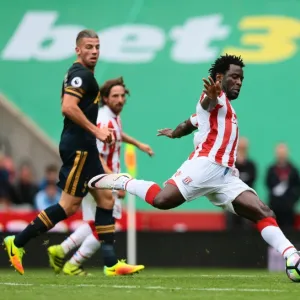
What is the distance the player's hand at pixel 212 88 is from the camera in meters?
8.88

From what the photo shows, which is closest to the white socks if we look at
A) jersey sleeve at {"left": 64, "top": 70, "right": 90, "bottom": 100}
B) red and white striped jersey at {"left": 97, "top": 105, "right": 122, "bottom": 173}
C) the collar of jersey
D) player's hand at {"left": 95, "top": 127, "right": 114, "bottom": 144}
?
player's hand at {"left": 95, "top": 127, "right": 114, "bottom": 144}

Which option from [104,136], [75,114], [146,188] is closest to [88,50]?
[75,114]

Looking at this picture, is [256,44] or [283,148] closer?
[283,148]

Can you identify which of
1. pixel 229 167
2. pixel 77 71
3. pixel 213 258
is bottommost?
pixel 213 258

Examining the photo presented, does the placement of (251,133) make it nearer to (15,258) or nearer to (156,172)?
(156,172)

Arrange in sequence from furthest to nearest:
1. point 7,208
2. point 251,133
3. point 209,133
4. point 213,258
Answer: point 251,133 → point 7,208 → point 213,258 → point 209,133

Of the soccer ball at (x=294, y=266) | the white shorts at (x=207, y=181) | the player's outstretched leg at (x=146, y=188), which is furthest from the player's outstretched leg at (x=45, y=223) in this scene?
the soccer ball at (x=294, y=266)

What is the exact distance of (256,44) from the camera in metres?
20.0

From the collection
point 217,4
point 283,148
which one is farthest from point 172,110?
point 283,148

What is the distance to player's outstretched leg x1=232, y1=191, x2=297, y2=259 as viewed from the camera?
912 cm

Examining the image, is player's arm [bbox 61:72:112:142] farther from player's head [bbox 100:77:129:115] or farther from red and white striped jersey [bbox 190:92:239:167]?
player's head [bbox 100:77:129:115]

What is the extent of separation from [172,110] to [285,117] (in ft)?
6.63

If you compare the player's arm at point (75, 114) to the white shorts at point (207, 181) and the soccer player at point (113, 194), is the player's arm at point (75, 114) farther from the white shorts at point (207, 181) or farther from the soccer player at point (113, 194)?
the soccer player at point (113, 194)

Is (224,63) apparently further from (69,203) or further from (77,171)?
(69,203)
